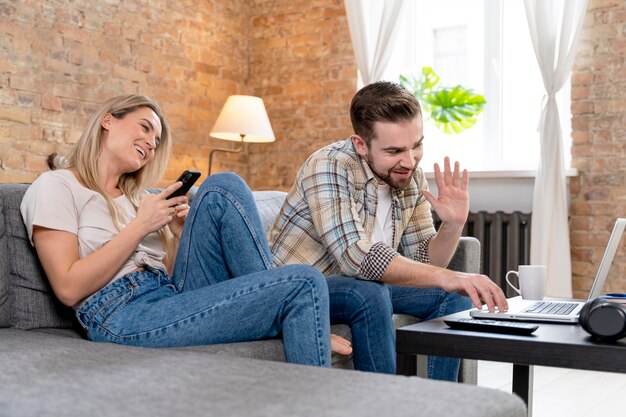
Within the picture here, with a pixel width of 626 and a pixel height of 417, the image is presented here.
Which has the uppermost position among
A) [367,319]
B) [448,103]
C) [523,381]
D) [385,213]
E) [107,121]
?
[448,103]

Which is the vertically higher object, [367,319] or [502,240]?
[367,319]

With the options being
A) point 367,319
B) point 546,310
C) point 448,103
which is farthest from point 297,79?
point 546,310

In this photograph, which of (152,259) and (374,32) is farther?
(374,32)

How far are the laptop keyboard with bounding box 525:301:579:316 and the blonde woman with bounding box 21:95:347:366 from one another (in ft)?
1.81

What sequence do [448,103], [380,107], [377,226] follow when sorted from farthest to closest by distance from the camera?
[448,103], [377,226], [380,107]

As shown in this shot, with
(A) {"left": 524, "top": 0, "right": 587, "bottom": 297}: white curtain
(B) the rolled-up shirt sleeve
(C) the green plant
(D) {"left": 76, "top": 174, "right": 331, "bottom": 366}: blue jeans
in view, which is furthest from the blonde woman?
(C) the green plant

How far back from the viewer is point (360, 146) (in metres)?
2.30

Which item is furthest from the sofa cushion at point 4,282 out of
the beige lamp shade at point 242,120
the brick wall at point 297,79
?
the brick wall at point 297,79

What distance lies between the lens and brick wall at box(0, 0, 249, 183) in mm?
4242

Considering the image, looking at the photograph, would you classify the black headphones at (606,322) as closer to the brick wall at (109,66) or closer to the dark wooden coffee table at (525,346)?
the dark wooden coffee table at (525,346)

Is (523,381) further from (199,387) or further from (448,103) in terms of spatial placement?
(448,103)

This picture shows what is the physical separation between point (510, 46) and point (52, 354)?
416 cm

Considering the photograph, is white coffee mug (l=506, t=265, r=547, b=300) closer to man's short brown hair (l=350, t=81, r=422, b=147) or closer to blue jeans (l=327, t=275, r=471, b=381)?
blue jeans (l=327, t=275, r=471, b=381)

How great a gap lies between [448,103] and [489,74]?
13.1 inches
